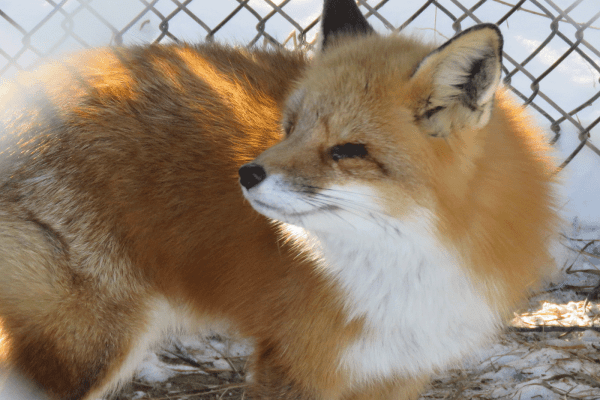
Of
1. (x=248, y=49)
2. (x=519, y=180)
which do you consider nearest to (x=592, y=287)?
(x=519, y=180)

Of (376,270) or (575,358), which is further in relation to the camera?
(575,358)

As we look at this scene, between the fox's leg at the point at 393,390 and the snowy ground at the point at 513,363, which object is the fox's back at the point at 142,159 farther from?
the fox's leg at the point at 393,390

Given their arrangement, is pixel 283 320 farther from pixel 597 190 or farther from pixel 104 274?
pixel 597 190

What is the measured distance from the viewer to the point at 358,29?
200cm

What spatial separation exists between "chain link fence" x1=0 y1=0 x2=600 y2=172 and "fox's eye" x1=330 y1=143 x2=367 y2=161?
1540 mm

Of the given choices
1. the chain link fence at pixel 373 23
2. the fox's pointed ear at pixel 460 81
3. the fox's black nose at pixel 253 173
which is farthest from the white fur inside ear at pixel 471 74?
the chain link fence at pixel 373 23

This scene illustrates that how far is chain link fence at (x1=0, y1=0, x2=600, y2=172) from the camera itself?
3061mm

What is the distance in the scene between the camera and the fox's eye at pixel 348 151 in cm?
156

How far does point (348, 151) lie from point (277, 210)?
10.4 inches

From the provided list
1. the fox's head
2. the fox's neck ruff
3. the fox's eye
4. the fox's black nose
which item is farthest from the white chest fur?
the fox's black nose

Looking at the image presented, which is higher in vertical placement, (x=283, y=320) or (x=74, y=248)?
(x=74, y=248)

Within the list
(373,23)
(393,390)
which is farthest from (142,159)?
(373,23)

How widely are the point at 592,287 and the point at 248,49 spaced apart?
6.76 feet

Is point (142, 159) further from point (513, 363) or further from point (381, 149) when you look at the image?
point (513, 363)
